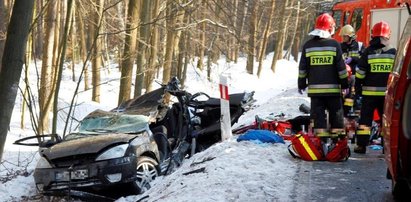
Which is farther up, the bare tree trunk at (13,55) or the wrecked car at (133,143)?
the bare tree trunk at (13,55)

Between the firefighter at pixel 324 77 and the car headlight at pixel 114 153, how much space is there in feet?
8.71

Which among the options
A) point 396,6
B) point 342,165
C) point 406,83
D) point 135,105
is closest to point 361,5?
point 396,6

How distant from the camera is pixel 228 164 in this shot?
659 cm

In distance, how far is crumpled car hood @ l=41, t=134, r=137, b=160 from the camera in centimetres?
749

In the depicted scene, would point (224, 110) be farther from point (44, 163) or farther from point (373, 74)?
point (44, 163)

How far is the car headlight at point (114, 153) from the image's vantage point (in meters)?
7.40

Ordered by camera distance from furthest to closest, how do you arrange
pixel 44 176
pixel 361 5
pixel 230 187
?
1. pixel 361 5
2. pixel 44 176
3. pixel 230 187

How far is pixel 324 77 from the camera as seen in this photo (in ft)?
23.6

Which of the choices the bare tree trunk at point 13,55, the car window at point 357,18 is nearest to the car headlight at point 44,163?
the bare tree trunk at point 13,55

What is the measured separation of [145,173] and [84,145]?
3.19 ft

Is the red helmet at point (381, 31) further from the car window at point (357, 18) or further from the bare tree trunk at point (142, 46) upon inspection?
the car window at point (357, 18)

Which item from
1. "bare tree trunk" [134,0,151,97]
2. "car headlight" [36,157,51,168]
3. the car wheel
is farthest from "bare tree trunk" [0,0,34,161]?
"bare tree trunk" [134,0,151,97]

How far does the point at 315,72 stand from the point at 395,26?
812cm

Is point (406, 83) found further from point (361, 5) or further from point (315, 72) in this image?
point (361, 5)
